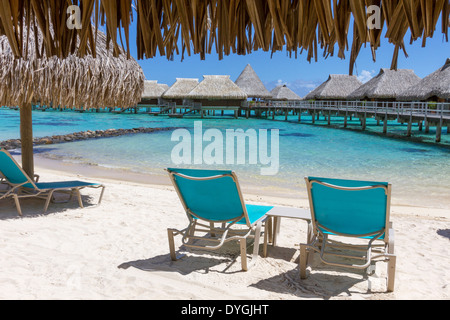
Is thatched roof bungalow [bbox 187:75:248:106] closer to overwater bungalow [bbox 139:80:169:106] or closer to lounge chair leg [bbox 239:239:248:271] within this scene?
overwater bungalow [bbox 139:80:169:106]

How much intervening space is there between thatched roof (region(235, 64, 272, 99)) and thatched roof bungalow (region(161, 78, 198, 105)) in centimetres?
538

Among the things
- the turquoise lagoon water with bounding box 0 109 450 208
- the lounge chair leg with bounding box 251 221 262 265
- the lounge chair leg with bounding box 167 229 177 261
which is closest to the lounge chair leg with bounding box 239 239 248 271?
the lounge chair leg with bounding box 251 221 262 265

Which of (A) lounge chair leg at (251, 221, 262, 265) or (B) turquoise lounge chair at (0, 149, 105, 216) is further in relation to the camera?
(B) turquoise lounge chair at (0, 149, 105, 216)

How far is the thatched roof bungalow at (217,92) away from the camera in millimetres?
33594

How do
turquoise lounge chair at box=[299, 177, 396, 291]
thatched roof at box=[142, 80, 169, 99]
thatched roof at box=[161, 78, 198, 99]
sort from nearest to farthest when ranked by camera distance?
turquoise lounge chair at box=[299, 177, 396, 291], thatched roof at box=[161, 78, 198, 99], thatched roof at box=[142, 80, 169, 99]

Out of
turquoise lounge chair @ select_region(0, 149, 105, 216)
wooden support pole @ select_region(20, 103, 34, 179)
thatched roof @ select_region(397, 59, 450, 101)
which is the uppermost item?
thatched roof @ select_region(397, 59, 450, 101)

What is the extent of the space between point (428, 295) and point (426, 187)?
22.1 ft

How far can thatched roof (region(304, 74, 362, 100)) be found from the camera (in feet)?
115

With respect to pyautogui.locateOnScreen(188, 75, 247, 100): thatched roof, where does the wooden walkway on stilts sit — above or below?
below

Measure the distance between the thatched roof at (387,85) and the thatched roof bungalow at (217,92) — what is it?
32.3 ft

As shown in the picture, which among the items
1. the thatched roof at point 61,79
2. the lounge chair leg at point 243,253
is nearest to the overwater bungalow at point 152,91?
the thatched roof at point 61,79

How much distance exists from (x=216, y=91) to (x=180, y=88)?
15.4 feet

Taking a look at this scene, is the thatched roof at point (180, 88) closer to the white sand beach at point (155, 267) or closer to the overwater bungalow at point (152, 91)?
the overwater bungalow at point (152, 91)

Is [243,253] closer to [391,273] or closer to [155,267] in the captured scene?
[155,267]
